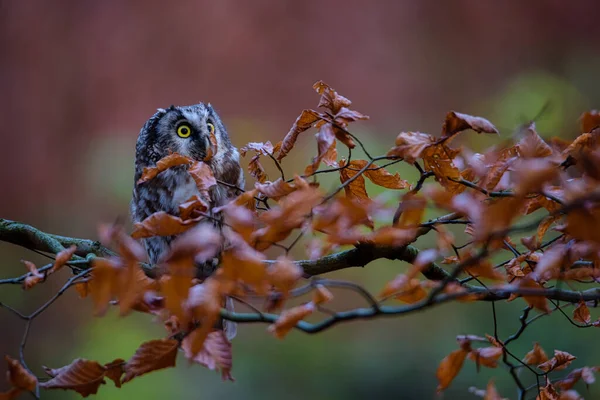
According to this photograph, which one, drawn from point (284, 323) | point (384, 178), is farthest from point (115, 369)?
point (384, 178)

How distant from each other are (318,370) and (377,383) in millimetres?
334

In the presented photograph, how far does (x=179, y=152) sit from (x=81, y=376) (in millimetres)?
1146

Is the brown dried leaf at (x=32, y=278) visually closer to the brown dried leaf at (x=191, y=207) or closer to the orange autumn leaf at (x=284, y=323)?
the brown dried leaf at (x=191, y=207)

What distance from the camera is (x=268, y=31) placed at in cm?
384

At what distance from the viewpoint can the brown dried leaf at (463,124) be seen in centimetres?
80

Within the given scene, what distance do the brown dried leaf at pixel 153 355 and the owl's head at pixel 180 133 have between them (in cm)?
114

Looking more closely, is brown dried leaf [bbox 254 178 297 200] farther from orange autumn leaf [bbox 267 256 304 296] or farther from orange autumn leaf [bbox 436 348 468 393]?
orange autumn leaf [bbox 436 348 468 393]

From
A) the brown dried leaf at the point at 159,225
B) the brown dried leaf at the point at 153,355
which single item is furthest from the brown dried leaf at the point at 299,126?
the brown dried leaf at the point at 153,355

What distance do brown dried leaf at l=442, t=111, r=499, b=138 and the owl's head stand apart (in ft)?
3.73

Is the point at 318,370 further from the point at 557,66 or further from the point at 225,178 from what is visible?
the point at 557,66

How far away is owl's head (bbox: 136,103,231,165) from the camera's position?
1.90m

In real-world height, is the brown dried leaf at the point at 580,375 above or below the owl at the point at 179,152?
below

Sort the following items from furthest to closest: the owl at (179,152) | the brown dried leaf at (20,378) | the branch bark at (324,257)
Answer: the owl at (179,152) < the branch bark at (324,257) < the brown dried leaf at (20,378)

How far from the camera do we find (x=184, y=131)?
191 centimetres
